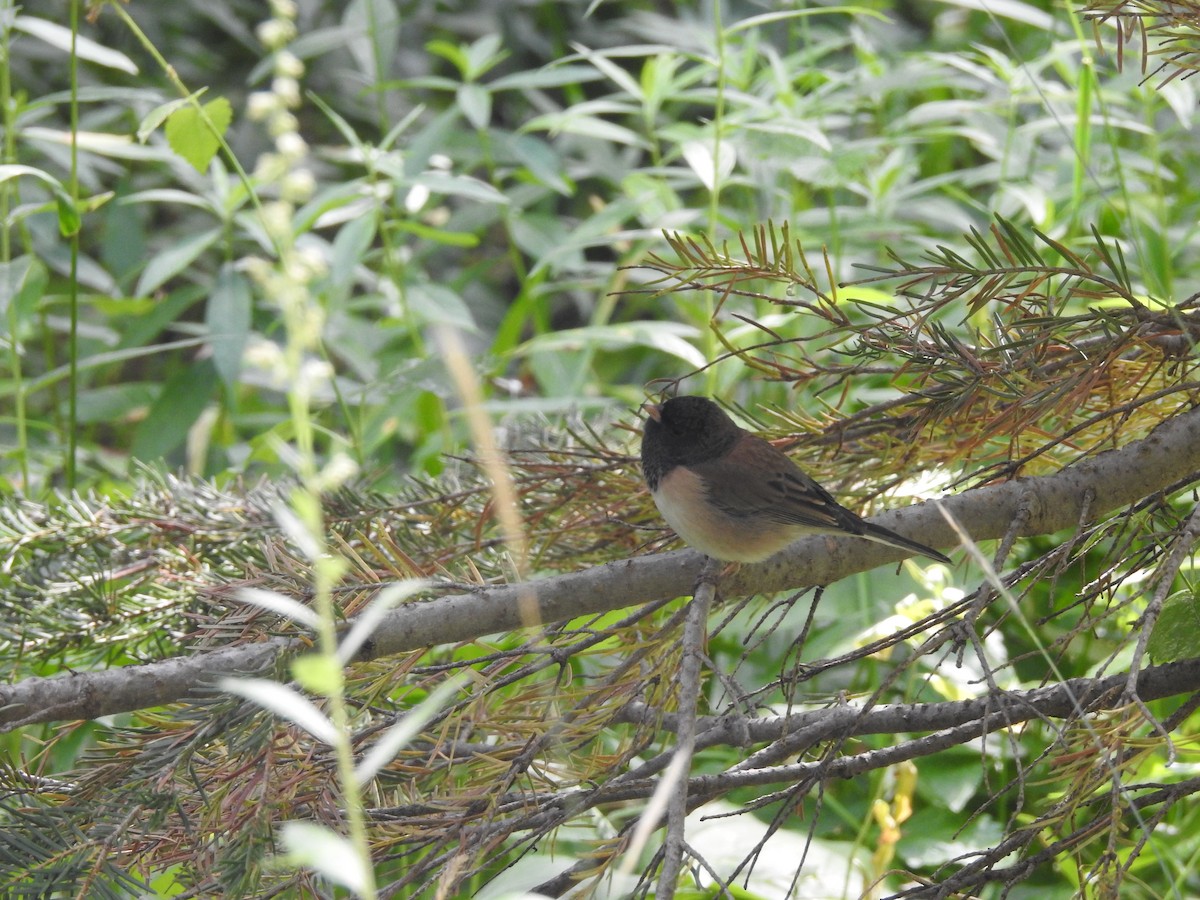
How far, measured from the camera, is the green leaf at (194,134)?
4.39 ft

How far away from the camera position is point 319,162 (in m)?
3.34

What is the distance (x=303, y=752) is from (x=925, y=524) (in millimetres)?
632

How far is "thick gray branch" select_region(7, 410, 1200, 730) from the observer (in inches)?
35.3

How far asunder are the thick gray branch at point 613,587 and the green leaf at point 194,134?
2.29 feet

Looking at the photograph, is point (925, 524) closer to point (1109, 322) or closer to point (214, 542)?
point (1109, 322)

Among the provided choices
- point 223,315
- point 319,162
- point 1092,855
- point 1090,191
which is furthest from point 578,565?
point 319,162

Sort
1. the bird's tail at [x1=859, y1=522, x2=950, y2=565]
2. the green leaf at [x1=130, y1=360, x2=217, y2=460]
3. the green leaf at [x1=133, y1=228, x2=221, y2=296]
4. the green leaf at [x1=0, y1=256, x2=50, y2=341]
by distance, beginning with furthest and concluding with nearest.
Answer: the green leaf at [x1=130, y1=360, x2=217, y2=460] < the green leaf at [x1=133, y1=228, x2=221, y2=296] < the green leaf at [x1=0, y1=256, x2=50, y2=341] < the bird's tail at [x1=859, y1=522, x2=950, y2=565]

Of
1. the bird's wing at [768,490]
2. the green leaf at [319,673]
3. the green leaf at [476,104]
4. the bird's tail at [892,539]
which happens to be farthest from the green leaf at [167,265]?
the green leaf at [319,673]

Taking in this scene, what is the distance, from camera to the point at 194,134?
1353mm

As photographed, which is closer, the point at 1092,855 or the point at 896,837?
the point at 896,837

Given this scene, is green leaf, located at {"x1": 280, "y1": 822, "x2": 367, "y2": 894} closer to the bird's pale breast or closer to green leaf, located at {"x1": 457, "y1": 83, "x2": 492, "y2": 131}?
the bird's pale breast

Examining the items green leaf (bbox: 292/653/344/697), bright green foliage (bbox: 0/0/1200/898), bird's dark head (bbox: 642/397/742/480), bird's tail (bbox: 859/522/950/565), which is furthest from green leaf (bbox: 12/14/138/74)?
green leaf (bbox: 292/653/344/697)

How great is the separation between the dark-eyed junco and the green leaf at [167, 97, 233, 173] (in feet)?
2.15

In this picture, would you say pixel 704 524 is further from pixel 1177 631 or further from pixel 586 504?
pixel 1177 631
